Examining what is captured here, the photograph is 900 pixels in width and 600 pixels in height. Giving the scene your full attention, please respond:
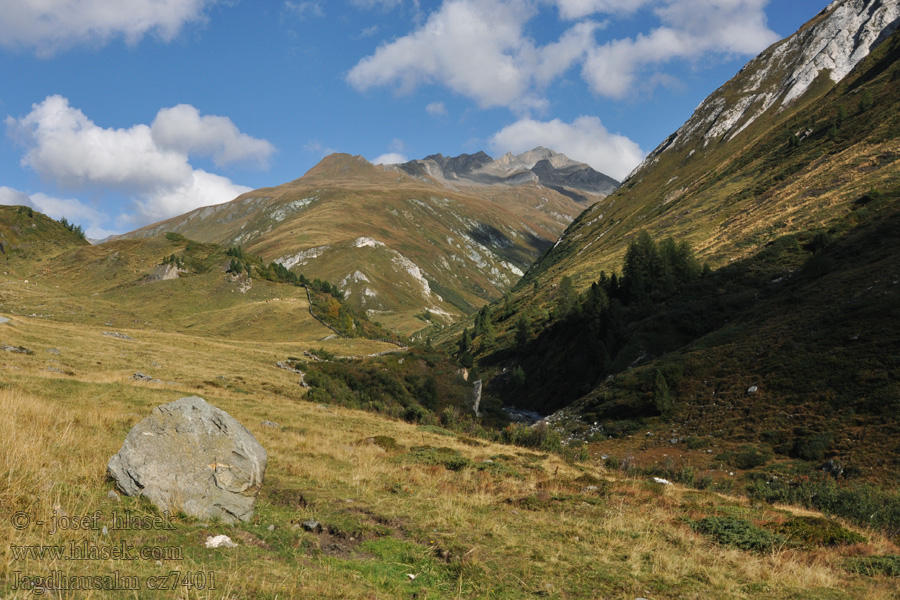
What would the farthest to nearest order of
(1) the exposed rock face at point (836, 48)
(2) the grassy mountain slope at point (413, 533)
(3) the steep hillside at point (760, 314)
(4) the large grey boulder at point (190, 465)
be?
(1) the exposed rock face at point (836, 48) → (3) the steep hillside at point (760, 314) → (4) the large grey boulder at point (190, 465) → (2) the grassy mountain slope at point (413, 533)

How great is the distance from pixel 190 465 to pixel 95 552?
11.0 feet

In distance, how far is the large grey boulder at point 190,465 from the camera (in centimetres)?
979

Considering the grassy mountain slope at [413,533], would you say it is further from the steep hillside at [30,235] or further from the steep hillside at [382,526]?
the steep hillside at [30,235]

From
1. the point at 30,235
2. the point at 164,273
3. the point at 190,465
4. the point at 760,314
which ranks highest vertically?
the point at 30,235

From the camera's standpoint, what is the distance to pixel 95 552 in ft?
23.2

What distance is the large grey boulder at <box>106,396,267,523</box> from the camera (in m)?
9.79

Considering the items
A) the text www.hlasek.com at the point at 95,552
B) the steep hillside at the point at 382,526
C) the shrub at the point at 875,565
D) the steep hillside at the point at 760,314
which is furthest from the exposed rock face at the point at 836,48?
the text www.hlasek.com at the point at 95,552

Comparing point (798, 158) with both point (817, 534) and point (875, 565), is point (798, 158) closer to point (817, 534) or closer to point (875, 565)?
point (817, 534)

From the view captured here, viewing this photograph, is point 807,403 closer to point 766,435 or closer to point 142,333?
point 766,435

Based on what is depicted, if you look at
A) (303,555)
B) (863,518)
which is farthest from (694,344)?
(303,555)

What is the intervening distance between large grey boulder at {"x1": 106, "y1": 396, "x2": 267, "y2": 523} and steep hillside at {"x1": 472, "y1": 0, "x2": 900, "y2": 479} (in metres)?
Answer: 33.6

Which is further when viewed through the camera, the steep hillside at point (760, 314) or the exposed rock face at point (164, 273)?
the exposed rock face at point (164, 273)

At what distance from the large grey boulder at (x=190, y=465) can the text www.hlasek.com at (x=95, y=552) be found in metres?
1.94

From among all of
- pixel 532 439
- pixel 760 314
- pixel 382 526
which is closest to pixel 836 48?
pixel 760 314
